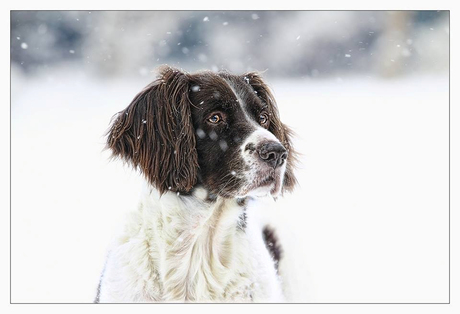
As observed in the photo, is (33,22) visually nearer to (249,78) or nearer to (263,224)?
(249,78)

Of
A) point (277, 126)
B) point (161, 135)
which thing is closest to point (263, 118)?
point (277, 126)

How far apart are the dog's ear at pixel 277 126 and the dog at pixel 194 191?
0.63ft

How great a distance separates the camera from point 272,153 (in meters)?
2.38

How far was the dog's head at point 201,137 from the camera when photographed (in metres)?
2.47

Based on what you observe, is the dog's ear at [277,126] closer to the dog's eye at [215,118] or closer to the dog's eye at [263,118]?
the dog's eye at [263,118]

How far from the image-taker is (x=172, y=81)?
2.73 m

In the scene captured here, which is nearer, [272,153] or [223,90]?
[272,153]

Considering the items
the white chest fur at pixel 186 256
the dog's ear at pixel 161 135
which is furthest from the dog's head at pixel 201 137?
the white chest fur at pixel 186 256

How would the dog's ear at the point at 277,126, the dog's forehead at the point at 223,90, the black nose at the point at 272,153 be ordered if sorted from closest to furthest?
1. the black nose at the point at 272,153
2. the dog's forehead at the point at 223,90
3. the dog's ear at the point at 277,126

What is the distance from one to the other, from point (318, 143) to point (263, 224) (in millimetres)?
1189

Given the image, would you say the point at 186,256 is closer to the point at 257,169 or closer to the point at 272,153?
the point at 257,169

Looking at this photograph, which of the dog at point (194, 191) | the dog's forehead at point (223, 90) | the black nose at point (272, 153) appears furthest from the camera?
the dog's forehead at point (223, 90)

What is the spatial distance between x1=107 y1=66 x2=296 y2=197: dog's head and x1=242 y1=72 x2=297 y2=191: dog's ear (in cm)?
13

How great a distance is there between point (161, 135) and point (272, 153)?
648mm
